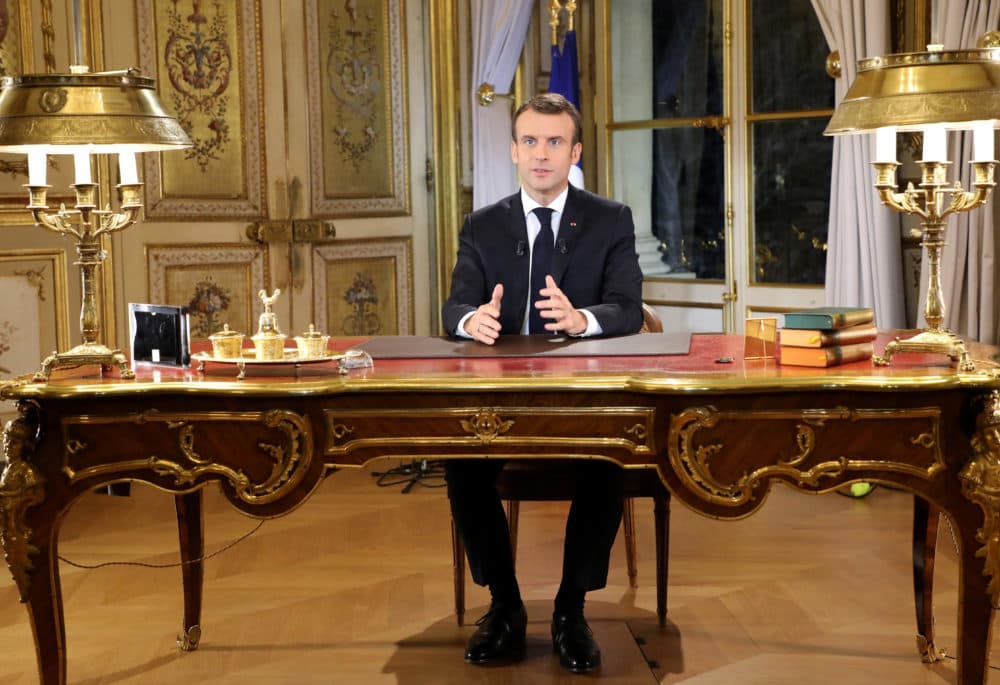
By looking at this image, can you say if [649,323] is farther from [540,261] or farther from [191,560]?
[191,560]

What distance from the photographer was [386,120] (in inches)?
240

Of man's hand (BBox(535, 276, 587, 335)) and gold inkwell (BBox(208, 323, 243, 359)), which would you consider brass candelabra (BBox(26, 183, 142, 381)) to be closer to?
gold inkwell (BBox(208, 323, 243, 359))

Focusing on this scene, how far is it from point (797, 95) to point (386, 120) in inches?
75.7

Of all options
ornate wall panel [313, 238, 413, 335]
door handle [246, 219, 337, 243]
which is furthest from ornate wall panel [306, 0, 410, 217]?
ornate wall panel [313, 238, 413, 335]

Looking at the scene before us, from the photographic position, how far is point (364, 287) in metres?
6.08

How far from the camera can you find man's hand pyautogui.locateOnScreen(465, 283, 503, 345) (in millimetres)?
3021

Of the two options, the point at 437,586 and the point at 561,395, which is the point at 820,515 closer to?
the point at 437,586

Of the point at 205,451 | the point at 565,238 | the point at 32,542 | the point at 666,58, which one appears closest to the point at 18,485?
the point at 32,542

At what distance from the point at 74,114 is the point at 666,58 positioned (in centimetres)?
366

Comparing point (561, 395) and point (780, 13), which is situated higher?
point (780, 13)

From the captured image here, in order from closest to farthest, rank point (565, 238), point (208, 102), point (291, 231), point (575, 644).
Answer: point (575, 644), point (565, 238), point (208, 102), point (291, 231)

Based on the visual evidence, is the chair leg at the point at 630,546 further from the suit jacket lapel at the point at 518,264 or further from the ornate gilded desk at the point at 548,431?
the ornate gilded desk at the point at 548,431


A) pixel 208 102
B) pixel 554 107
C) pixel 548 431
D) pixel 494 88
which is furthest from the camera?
pixel 494 88

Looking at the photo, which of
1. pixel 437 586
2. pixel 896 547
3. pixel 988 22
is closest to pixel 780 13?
pixel 988 22
